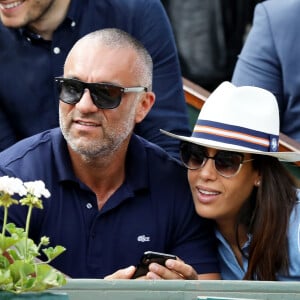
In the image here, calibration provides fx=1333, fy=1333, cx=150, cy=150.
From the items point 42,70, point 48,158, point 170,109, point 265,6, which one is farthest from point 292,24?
point 48,158

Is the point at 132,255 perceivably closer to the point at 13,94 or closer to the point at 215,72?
the point at 13,94

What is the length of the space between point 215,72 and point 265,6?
65.9 inches

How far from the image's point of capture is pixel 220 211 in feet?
16.1

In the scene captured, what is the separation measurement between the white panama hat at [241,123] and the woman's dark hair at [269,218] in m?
0.07

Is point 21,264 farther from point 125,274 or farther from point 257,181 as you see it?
point 257,181

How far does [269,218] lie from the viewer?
191 inches

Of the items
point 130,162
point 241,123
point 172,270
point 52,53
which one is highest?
point 52,53

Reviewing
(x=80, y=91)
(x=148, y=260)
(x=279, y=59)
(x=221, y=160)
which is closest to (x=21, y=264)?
(x=148, y=260)

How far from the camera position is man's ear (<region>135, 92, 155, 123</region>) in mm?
5047

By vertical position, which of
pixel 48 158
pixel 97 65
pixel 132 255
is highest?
pixel 97 65

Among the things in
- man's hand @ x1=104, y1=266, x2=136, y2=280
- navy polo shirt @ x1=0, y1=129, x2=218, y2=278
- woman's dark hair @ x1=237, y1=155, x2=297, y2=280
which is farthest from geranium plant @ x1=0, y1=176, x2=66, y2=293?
woman's dark hair @ x1=237, y1=155, x2=297, y2=280

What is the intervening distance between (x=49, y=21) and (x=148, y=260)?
54.3 inches

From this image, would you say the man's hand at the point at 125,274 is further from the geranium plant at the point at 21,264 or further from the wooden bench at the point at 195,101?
the wooden bench at the point at 195,101

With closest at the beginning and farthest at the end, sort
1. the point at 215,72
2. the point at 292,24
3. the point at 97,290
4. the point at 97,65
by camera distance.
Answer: the point at 97,290 < the point at 97,65 < the point at 292,24 < the point at 215,72
